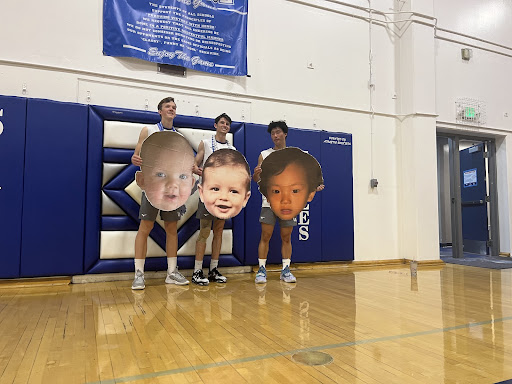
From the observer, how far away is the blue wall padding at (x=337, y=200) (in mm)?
4152

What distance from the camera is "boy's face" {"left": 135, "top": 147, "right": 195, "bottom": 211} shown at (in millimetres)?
2814

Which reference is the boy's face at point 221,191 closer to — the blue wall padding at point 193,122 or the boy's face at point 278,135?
the boy's face at point 278,135

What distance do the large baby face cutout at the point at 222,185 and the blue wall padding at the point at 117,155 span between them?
32.6 inches

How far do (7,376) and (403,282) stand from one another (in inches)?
120

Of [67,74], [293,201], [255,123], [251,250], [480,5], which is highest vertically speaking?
[480,5]

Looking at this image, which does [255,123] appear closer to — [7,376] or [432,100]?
[432,100]

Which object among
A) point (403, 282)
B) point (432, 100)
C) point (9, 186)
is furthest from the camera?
point (432, 100)

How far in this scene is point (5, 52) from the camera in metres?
3.13

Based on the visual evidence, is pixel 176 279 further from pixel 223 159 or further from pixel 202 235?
pixel 223 159

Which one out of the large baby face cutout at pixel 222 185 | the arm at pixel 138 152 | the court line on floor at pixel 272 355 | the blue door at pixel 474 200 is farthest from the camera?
the blue door at pixel 474 200

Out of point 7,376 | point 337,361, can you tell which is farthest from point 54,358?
point 337,361

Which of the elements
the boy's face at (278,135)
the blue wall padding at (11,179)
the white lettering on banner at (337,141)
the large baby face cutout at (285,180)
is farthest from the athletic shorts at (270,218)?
the blue wall padding at (11,179)

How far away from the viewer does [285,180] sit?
10.1ft

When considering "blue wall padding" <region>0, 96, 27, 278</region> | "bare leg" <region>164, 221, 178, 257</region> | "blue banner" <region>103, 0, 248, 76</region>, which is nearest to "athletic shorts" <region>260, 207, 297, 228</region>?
"bare leg" <region>164, 221, 178, 257</region>
